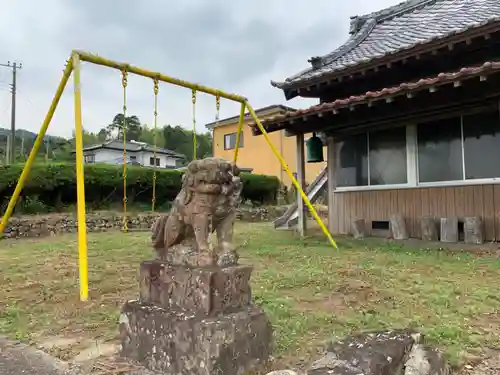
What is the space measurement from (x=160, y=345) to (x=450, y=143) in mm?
6399

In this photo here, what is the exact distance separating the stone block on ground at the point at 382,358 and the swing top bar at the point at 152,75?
161 inches

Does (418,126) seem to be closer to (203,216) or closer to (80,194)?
(80,194)

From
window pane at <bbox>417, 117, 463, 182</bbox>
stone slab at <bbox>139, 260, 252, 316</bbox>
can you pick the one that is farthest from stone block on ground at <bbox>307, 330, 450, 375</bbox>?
window pane at <bbox>417, 117, 463, 182</bbox>

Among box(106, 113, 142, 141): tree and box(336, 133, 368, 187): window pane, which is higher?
box(106, 113, 142, 141): tree

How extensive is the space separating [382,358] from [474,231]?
532 centimetres

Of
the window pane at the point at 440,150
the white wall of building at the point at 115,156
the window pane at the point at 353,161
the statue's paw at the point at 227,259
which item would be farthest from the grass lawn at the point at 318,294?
the white wall of building at the point at 115,156

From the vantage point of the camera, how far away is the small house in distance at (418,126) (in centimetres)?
652

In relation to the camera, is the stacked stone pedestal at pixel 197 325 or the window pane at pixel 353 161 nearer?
the stacked stone pedestal at pixel 197 325

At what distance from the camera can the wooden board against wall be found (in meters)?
6.59

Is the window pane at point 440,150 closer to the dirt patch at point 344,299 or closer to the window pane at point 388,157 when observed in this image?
the window pane at point 388,157

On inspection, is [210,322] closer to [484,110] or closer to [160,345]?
[160,345]

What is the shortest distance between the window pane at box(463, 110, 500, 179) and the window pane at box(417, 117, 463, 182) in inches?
5.2

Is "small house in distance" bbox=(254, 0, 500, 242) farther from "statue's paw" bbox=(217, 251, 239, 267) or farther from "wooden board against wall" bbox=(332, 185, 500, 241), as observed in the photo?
"statue's paw" bbox=(217, 251, 239, 267)

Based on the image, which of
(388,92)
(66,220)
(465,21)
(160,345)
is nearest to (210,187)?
(160,345)
